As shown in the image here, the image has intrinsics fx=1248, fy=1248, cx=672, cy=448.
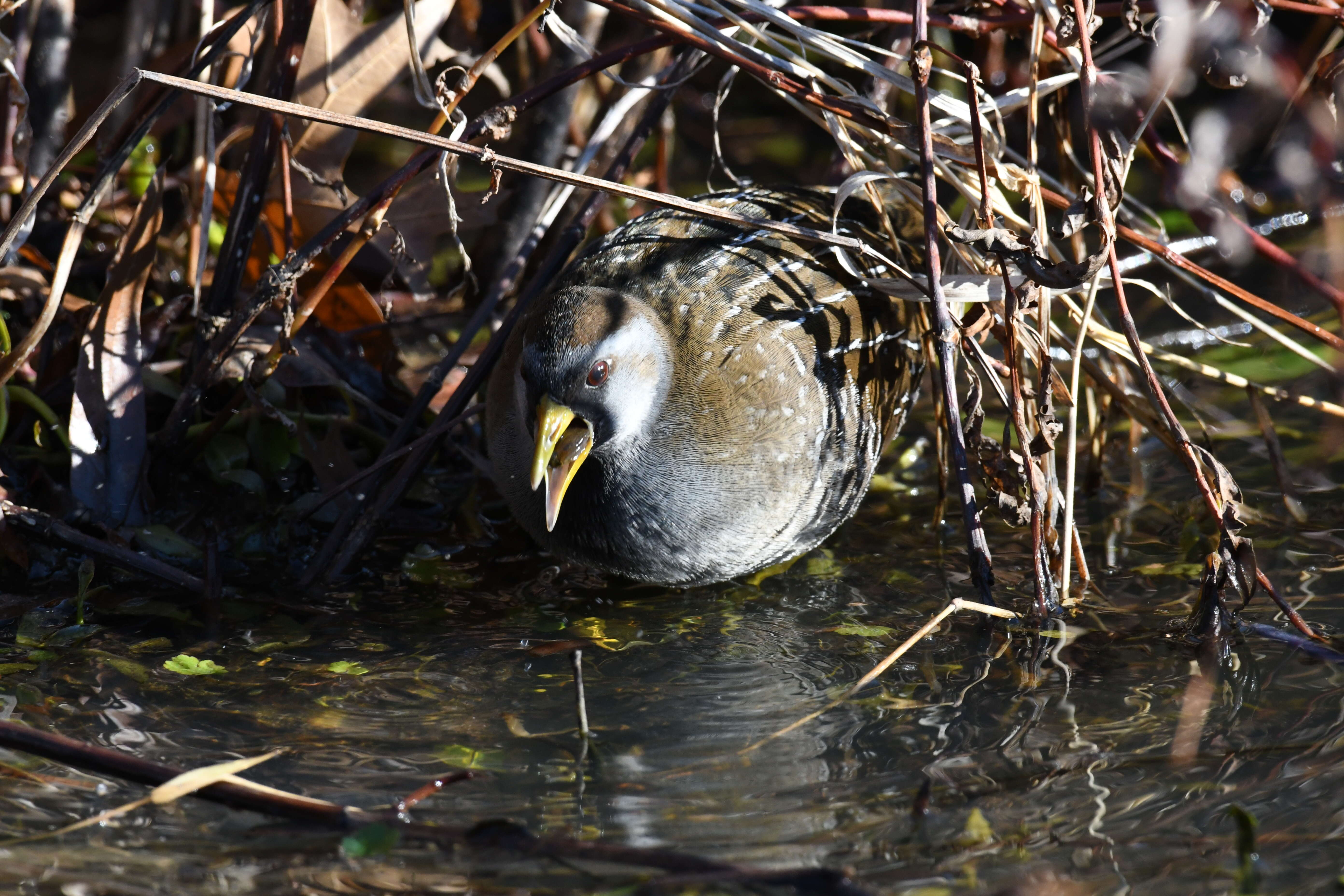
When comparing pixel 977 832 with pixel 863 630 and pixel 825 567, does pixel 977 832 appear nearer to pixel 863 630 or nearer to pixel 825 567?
pixel 863 630

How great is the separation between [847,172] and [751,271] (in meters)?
0.93

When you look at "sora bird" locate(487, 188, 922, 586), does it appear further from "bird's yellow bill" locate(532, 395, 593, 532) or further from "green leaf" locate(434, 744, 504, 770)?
"green leaf" locate(434, 744, 504, 770)

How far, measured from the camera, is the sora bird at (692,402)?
268cm

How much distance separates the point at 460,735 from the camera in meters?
2.41

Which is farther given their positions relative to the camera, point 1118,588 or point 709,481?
point 1118,588

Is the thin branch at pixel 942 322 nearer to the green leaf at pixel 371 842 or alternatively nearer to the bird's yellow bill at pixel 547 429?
the bird's yellow bill at pixel 547 429

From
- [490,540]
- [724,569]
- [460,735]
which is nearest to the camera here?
[460,735]

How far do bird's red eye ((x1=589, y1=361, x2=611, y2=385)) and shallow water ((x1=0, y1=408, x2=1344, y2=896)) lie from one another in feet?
1.97

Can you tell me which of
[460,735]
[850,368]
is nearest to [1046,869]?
[460,735]

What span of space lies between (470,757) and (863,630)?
971mm

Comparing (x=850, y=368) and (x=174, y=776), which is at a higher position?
(x=850, y=368)

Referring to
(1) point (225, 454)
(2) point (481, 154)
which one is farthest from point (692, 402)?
(1) point (225, 454)

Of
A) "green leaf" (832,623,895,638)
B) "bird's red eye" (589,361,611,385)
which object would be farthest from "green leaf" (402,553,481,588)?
"green leaf" (832,623,895,638)

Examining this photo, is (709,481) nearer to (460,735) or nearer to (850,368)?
(850,368)
